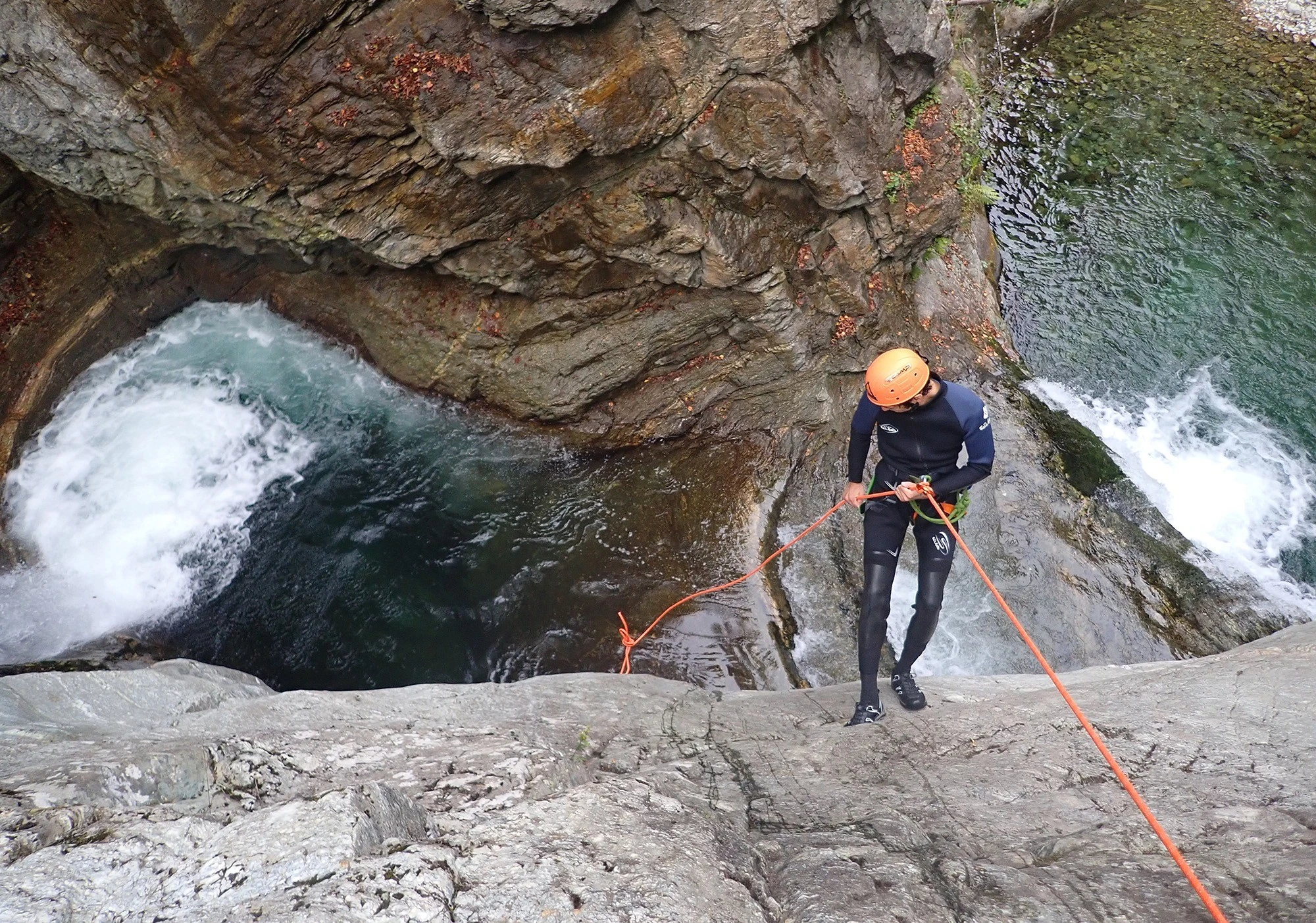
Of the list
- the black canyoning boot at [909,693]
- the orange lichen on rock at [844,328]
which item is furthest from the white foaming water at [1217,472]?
the black canyoning boot at [909,693]

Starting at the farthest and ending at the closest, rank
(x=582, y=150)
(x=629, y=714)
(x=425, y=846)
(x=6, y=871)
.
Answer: (x=582, y=150)
(x=629, y=714)
(x=425, y=846)
(x=6, y=871)

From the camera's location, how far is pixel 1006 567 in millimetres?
7523

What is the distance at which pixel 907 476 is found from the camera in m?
5.06

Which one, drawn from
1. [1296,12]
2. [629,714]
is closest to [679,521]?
[629,714]

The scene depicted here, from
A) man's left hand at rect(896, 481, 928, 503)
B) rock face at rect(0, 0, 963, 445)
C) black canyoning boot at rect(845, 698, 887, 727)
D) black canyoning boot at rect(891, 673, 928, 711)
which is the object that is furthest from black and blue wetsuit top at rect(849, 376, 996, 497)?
rock face at rect(0, 0, 963, 445)

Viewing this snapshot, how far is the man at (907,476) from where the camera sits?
15.4 feet

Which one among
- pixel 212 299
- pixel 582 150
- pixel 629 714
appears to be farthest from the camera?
pixel 212 299

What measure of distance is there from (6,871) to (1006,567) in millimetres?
7127

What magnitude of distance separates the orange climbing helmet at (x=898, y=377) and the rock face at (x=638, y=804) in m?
1.88

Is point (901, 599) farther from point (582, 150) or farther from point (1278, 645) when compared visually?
point (582, 150)

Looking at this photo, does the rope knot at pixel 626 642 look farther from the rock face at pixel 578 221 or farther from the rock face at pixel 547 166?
the rock face at pixel 547 166

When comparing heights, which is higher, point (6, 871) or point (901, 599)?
point (6, 871)

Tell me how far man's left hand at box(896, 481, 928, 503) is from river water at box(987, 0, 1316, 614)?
484 centimetres

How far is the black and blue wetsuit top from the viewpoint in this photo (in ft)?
15.7
